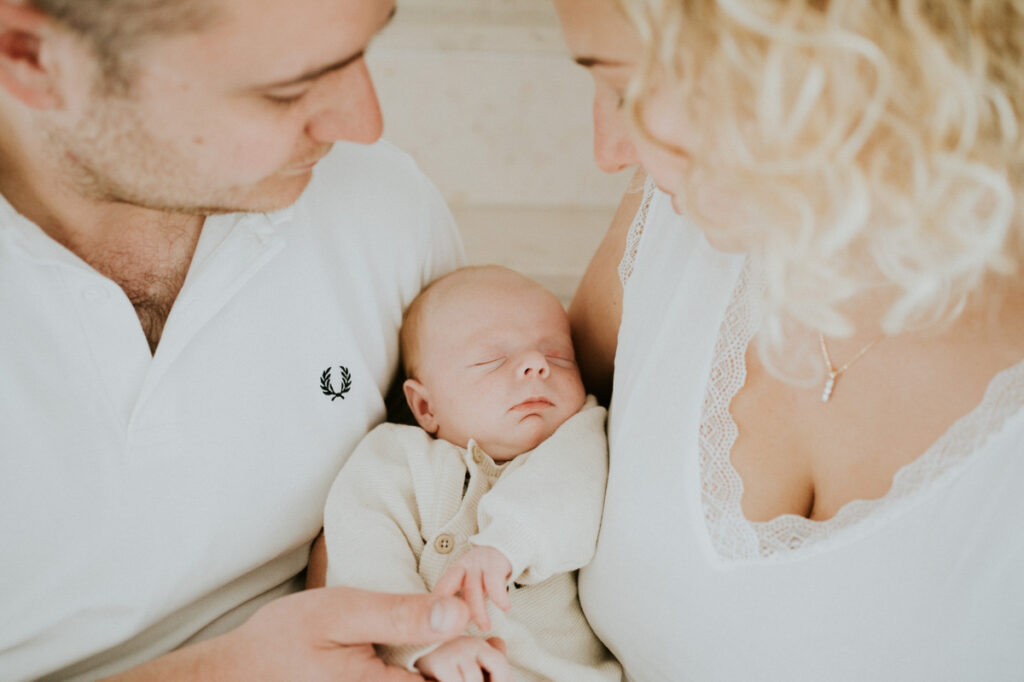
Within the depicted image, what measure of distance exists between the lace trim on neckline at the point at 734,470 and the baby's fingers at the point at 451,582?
Result: 0.32 meters

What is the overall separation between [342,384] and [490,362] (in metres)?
0.24

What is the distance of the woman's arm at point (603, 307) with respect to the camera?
140cm

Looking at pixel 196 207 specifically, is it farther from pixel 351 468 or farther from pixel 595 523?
pixel 595 523

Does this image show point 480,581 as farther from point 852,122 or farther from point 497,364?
point 852,122

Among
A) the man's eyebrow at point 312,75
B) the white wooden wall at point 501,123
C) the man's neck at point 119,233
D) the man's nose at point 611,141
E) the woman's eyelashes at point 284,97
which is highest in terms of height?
the man's eyebrow at point 312,75

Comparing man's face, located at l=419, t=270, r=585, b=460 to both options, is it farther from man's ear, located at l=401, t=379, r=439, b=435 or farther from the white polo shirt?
the white polo shirt

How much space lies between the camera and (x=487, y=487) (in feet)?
4.30

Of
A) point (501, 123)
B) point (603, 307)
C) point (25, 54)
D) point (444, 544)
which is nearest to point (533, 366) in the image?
point (603, 307)

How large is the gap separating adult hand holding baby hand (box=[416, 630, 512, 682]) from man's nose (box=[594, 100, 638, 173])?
616mm

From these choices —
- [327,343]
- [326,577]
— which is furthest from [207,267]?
[326,577]

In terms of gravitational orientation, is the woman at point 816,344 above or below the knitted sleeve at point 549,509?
above

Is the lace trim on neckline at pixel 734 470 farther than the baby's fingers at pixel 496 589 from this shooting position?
No

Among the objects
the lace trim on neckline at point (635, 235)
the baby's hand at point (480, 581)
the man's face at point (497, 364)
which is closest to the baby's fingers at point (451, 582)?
the baby's hand at point (480, 581)

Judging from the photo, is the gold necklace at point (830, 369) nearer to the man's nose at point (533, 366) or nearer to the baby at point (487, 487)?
the baby at point (487, 487)
